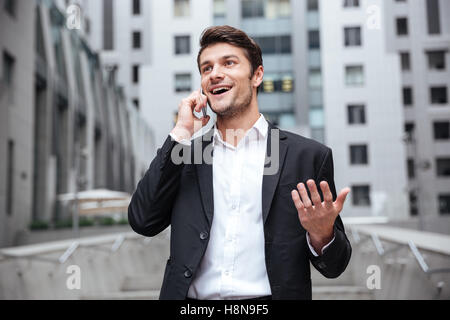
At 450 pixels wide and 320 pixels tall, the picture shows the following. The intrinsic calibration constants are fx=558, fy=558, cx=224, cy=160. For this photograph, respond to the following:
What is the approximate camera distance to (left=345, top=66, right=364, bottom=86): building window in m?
29.1

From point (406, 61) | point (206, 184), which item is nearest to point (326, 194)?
point (206, 184)

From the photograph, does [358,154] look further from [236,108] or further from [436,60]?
[236,108]

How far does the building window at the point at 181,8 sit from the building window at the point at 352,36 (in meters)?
9.20

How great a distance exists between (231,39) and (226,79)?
174mm

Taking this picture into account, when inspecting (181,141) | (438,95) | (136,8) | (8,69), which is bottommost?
(181,141)

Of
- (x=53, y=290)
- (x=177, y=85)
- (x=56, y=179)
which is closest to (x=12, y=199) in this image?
(x=56, y=179)

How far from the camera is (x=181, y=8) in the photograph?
77.8 ft

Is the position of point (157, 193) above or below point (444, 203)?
above

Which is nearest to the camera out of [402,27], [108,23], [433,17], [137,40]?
[108,23]

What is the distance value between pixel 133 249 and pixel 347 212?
17579mm

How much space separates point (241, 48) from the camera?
2.33 m

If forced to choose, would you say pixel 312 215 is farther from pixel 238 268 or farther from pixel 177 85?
pixel 177 85

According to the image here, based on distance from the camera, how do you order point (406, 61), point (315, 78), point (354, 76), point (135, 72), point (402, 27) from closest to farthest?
point (315, 78) < point (354, 76) < point (135, 72) < point (402, 27) < point (406, 61)
